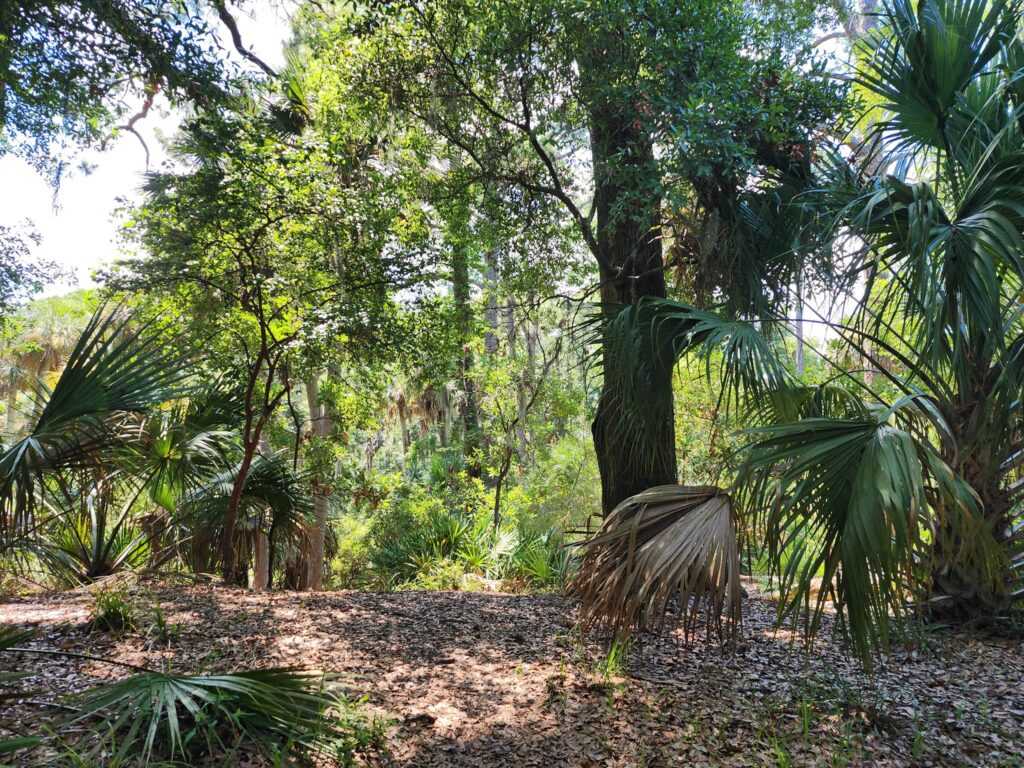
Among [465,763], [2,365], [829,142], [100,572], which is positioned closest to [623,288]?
[829,142]

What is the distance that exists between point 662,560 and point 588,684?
2.78 ft

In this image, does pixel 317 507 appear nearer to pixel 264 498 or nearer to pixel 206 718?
pixel 264 498

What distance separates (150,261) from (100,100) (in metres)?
2.05

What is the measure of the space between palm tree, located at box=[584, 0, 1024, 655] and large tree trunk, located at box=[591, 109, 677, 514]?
311 millimetres

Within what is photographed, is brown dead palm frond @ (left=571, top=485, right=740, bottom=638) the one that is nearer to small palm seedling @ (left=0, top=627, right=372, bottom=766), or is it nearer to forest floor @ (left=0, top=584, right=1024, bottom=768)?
forest floor @ (left=0, top=584, right=1024, bottom=768)

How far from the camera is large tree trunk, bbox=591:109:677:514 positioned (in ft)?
15.1

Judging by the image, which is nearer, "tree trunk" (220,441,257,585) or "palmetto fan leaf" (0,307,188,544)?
"palmetto fan leaf" (0,307,188,544)

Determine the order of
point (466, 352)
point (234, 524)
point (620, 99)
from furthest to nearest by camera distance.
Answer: point (466, 352), point (234, 524), point (620, 99)

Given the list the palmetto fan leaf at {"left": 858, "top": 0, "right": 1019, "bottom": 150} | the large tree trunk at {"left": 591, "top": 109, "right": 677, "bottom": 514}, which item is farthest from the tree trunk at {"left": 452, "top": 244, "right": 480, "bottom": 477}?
the palmetto fan leaf at {"left": 858, "top": 0, "right": 1019, "bottom": 150}

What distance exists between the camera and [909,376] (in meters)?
3.97

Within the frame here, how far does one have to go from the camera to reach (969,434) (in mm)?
3928

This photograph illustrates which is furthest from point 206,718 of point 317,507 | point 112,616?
point 317,507

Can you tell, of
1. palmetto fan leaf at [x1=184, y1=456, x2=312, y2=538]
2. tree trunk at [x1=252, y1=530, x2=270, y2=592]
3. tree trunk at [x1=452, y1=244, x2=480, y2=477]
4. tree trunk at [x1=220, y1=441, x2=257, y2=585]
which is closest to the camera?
tree trunk at [x1=220, y1=441, x2=257, y2=585]

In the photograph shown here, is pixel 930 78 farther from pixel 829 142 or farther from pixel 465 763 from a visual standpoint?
pixel 465 763
